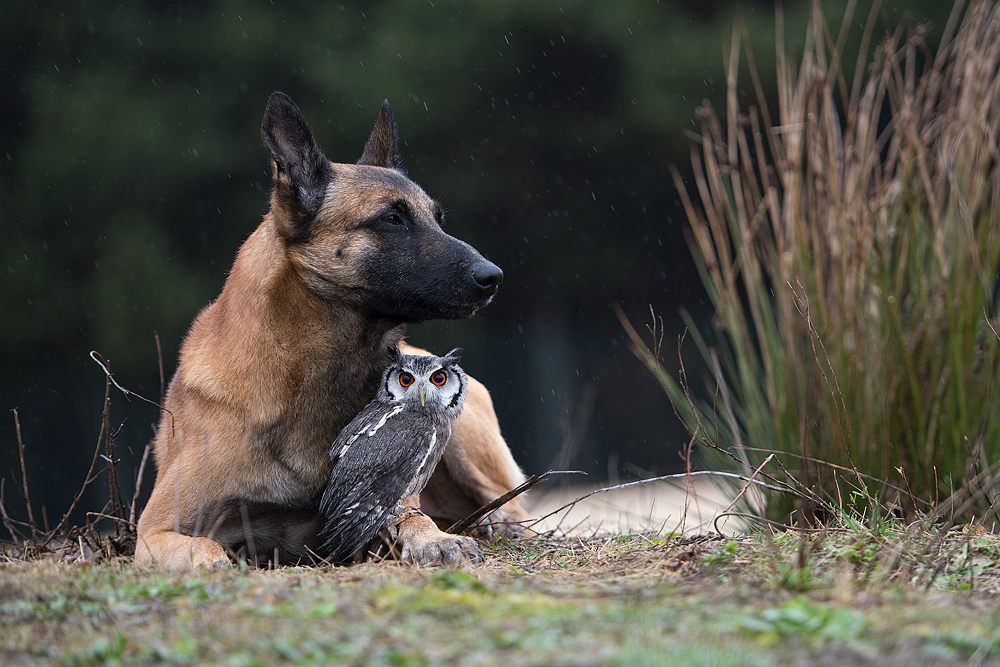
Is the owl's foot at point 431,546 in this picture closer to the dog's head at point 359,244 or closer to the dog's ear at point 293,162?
the dog's head at point 359,244

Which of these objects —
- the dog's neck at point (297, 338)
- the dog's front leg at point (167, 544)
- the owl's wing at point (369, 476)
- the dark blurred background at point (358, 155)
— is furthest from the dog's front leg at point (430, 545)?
the dark blurred background at point (358, 155)

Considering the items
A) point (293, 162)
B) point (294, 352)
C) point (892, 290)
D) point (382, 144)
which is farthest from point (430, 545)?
point (892, 290)

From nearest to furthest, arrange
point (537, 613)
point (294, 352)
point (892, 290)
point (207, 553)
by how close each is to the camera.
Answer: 1. point (537, 613)
2. point (207, 553)
3. point (294, 352)
4. point (892, 290)

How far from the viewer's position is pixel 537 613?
1.85 metres

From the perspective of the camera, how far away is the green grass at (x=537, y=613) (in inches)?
63.9

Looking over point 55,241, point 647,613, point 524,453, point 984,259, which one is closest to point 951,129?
point 984,259

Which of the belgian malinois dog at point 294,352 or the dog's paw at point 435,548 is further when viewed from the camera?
the belgian malinois dog at point 294,352

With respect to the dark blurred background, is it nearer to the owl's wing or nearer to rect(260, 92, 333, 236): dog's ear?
rect(260, 92, 333, 236): dog's ear

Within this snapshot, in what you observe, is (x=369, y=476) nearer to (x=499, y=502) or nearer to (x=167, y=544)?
(x=499, y=502)

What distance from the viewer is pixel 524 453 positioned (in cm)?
1108

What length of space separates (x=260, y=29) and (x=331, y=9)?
899 mm

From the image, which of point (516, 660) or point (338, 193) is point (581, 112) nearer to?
point (338, 193)

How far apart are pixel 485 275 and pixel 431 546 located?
99 centimetres

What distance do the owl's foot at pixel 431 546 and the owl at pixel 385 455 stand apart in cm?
9
